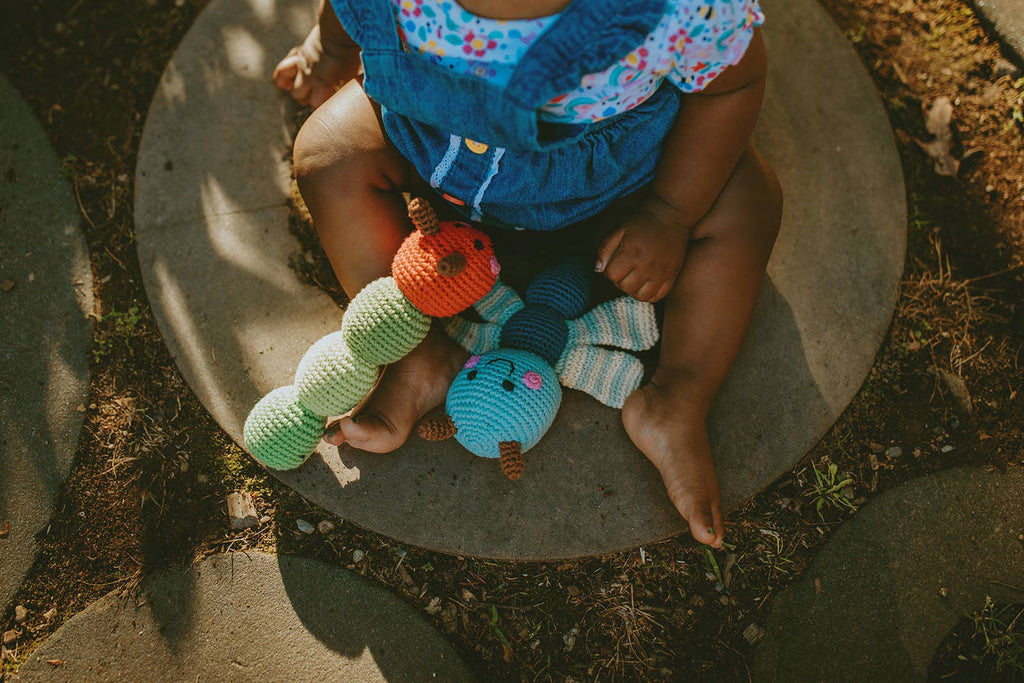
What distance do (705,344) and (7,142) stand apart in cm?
202

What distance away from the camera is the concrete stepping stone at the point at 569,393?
63.6 inches

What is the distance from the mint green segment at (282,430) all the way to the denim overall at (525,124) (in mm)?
593

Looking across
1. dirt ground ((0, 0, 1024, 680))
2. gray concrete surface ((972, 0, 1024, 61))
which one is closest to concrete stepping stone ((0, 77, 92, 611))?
dirt ground ((0, 0, 1024, 680))

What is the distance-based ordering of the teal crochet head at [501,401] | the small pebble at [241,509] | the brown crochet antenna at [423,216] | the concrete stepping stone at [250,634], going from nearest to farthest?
the brown crochet antenna at [423,216]
the teal crochet head at [501,401]
the concrete stepping stone at [250,634]
the small pebble at [241,509]

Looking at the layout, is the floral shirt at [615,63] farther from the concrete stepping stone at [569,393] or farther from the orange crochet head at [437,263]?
the concrete stepping stone at [569,393]

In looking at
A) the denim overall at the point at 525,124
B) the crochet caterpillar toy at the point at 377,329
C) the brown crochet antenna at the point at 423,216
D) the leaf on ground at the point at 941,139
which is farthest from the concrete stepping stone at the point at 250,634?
the leaf on ground at the point at 941,139

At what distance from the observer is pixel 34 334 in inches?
69.5

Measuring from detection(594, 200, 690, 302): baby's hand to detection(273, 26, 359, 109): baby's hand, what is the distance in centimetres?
84

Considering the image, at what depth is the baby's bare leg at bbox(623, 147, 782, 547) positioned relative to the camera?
1519 millimetres

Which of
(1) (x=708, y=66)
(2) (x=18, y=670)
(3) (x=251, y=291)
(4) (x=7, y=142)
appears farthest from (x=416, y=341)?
(4) (x=7, y=142)

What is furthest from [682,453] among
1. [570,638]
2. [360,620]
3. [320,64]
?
[320,64]

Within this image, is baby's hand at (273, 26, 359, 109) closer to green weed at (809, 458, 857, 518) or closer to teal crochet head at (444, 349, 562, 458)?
teal crochet head at (444, 349, 562, 458)

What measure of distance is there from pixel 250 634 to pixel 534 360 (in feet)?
3.04

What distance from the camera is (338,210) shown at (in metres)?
1.52
